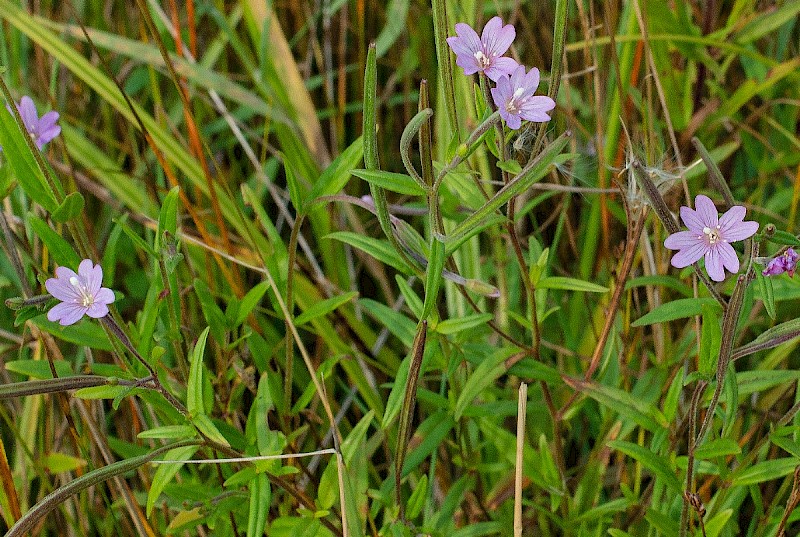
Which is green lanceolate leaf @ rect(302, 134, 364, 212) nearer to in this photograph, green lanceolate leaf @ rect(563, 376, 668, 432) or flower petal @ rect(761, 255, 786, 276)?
green lanceolate leaf @ rect(563, 376, 668, 432)

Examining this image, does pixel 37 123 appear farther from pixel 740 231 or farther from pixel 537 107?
pixel 740 231

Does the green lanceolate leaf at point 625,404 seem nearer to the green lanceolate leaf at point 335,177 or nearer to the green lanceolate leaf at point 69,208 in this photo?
the green lanceolate leaf at point 335,177

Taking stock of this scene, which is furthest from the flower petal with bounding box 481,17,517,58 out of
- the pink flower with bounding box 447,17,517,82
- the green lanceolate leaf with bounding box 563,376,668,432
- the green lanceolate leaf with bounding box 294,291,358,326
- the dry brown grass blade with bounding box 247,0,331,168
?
the dry brown grass blade with bounding box 247,0,331,168

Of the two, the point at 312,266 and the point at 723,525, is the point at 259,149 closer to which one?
the point at 312,266

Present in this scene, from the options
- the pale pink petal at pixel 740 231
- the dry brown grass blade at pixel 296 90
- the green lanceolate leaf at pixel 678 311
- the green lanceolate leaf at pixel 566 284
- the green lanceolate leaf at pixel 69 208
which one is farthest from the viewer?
the dry brown grass blade at pixel 296 90

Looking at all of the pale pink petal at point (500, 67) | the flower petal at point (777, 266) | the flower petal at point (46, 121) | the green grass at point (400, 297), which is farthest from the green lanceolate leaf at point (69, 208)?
the flower petal at point (777, 266)

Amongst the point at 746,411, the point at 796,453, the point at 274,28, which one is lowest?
the point at 746,411

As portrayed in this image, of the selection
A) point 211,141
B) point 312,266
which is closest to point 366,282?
point 312,266
